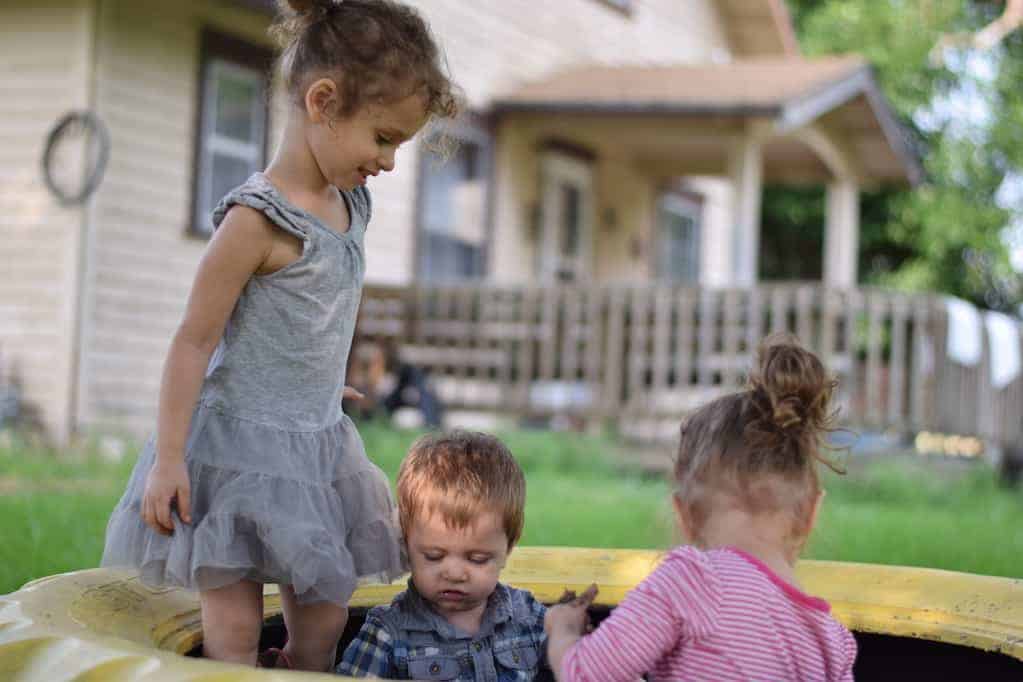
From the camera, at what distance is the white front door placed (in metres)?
14.9

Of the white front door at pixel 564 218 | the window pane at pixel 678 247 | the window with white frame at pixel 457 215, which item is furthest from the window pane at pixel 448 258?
the window pane at pixel 678 247

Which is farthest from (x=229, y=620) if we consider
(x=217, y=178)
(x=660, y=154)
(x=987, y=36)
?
(x=987, y=36)

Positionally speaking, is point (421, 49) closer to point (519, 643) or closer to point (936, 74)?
point (519, 643)

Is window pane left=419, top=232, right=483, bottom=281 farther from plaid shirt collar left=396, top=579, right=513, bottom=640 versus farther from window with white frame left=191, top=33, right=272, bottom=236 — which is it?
plaid shirt collar left=396, top=579, right=513, bottom=640

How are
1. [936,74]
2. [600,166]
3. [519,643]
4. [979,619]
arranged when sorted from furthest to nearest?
[936,74], [600,166], [979,619], [519,643]

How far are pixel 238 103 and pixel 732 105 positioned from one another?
4.35m

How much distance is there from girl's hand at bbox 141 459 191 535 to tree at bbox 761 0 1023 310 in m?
21.5

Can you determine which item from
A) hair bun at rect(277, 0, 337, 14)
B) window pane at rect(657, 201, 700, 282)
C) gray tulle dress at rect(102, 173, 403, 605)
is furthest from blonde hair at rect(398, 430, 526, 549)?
window pane at rect(657, 201, 700, 282)

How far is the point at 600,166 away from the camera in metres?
16.1

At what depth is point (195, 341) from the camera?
235cm

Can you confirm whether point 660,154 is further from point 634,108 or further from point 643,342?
point 643,342

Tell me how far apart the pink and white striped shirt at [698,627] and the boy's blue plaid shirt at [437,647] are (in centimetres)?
59

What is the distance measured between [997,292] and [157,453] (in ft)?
80.1

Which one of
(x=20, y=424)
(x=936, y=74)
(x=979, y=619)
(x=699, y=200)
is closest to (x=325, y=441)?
(x=979, y=619)
